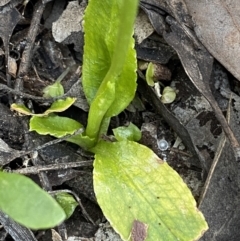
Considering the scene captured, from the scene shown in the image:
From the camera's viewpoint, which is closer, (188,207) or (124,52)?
(124,52)

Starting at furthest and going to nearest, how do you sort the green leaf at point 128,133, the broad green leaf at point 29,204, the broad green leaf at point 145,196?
the green leaf at point 128,133 → the broad green leaf at point 145,196 → the broad green leaf at point 29,204

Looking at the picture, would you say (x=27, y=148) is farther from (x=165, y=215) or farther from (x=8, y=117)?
(x=165, y=215)

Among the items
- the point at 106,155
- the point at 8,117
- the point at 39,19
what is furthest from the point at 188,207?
the point at 39,19

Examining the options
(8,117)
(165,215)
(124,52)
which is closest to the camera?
(124,52)

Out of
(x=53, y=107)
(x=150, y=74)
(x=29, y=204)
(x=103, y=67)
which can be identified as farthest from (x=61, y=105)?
(x=29, y=204)

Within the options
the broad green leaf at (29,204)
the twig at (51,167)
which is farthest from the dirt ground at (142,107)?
the broad green leaf at (29,204)

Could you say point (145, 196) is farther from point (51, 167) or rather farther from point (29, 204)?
point (29, 204)

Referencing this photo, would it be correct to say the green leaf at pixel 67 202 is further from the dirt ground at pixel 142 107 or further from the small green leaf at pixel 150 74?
the small green leaf at pixel 150 74
